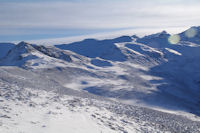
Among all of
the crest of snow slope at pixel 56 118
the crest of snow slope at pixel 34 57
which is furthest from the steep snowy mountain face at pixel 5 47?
the crest of snow slope at pixel 56 118

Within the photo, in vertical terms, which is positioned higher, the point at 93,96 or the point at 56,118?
the point at 56,118

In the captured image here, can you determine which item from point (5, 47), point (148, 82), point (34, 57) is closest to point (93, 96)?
point (148, 82)

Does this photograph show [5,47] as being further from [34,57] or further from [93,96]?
[93,96]

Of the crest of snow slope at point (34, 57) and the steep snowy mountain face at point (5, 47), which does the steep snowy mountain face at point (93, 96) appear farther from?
the steep snowy mountain face at point (5, 47)

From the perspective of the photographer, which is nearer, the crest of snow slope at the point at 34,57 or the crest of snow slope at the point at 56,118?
the crest of snow slope at the point at 56,118

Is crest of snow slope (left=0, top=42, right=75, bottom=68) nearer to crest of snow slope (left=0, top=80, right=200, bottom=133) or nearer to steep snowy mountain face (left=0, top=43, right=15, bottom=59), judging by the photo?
crest of snow slope (left=0, top=80, right=200, bottom=133)

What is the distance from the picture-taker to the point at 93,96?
26.1 meters

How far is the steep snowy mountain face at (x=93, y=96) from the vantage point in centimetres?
1248

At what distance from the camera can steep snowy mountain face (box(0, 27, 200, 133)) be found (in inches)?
491

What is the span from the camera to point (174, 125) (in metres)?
17.0

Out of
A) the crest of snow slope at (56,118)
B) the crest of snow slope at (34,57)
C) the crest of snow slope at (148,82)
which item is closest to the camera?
the crest of snow slope at (56,118)

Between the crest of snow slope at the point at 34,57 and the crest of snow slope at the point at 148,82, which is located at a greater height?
the crest of snow slope at the point at 34,57

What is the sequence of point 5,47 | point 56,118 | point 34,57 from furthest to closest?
point 5,47
point 34,57
point 56,118

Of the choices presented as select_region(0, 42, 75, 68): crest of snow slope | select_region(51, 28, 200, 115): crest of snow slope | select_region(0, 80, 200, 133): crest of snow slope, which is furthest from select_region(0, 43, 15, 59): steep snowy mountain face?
select_region(0, 80, 200, 133): crest of snow slope
